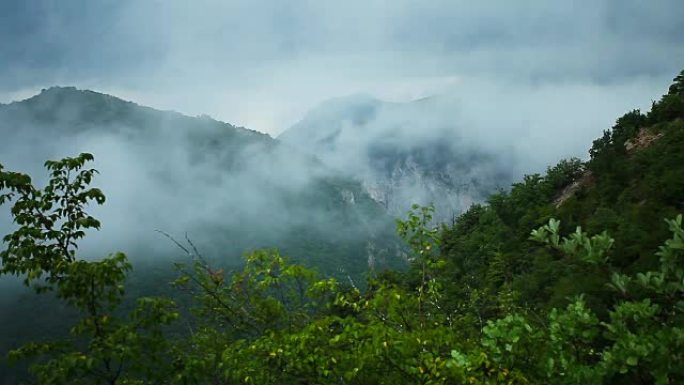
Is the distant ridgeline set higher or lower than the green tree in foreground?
higher

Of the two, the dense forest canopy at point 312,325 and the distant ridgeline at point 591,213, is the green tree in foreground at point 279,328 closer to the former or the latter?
the dense forest canopy at point 312,325

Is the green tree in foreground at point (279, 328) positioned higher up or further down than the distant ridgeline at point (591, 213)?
further down

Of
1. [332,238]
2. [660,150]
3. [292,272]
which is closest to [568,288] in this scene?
[660,150]

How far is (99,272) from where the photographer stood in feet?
17.7

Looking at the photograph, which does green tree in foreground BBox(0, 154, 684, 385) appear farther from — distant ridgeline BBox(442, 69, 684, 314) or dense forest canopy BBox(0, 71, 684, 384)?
distant ridgeline BBox(442, 69, 684, 314)

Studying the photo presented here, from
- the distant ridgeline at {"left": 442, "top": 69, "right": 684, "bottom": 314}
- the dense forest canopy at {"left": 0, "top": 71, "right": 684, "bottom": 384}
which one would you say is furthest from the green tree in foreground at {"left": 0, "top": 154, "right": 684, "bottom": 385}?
the distant ridgeline at {"left": 442, "top": 69, "right": 684, "bottom": 314}

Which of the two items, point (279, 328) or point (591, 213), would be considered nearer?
point (279, 328)

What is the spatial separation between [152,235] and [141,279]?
61.9 meters

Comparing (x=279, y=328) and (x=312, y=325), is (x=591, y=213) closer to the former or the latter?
(x=279, y=328)

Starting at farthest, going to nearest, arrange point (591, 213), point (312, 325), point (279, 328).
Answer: point (591, 213), point (279, 328), point (312, 325)

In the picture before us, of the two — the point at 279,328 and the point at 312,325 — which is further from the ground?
the point at 279,328

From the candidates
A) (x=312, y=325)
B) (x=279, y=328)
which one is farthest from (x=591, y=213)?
(x=312, y=325)

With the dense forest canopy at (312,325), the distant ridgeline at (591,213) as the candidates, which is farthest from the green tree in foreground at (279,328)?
the distant ridgeline at (591,213)

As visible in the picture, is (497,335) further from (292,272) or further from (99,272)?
(99,272)
